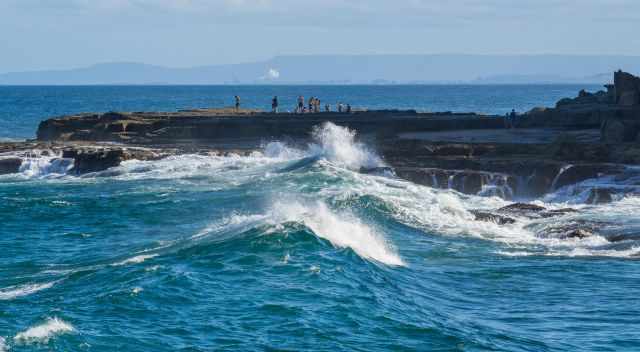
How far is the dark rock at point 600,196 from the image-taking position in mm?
27459

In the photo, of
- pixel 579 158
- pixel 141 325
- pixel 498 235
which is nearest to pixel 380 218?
pixel 498 235

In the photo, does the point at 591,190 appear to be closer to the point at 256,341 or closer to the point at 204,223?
the point at 204,223

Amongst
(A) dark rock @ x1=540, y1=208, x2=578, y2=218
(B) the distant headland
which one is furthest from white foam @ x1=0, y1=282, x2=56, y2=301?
(B) the distant headland

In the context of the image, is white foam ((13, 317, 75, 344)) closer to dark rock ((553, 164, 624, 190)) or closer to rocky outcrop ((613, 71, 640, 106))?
dark rock ((553, 164, 624, 190))

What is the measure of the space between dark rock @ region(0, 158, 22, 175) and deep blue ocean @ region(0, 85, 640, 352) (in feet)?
26.4

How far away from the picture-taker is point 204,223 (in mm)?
24547

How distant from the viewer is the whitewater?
→ 13.8m

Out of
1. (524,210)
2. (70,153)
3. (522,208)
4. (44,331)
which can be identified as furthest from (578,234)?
(70,153)

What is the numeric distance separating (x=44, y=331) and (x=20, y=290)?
3416mm

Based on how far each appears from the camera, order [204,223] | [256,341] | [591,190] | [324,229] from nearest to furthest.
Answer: [256,341], [324,229], [204,223], [591,190]

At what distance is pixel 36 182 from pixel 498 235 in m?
18.7

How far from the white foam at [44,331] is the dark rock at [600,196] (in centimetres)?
1744

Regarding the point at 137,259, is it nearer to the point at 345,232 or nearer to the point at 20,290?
the point at 20,290

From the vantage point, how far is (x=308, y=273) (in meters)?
17.2
